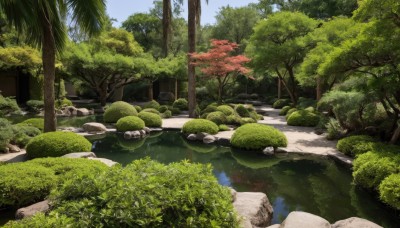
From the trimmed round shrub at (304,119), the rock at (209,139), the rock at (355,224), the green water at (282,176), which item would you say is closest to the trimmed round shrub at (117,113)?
the green water at (282,176)

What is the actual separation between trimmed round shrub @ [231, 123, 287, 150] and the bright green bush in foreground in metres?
7.78

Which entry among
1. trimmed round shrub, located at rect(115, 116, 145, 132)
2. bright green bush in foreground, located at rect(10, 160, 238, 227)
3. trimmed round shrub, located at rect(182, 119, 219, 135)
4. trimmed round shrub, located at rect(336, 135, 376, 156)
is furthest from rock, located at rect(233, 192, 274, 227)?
trimmed round shrub, located at rect(115, 116, 145, 132)

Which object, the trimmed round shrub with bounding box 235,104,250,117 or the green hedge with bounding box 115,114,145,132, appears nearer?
the green hedge with bounding box 115,114,145,132

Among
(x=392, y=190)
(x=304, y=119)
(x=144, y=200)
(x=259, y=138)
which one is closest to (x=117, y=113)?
(x=259, y=138)

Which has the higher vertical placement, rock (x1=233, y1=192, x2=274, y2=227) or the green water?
rock (x1=233, y1=192, x2=274, y2=227)

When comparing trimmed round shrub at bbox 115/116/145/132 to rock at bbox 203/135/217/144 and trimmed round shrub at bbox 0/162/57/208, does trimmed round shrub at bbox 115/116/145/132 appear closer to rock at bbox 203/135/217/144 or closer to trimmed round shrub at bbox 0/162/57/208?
rock at bbox 203/135/217/144

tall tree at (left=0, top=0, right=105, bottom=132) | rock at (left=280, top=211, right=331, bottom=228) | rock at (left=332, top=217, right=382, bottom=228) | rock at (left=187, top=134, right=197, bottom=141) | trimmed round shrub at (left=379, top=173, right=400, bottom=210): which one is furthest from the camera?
rock at (left=187, top=134, right=197, bottom=141)

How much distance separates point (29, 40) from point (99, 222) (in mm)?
8354

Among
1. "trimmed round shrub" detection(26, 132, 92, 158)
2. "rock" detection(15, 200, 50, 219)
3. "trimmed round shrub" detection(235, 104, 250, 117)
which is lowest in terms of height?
"rock" detection(15, 200, 50, 219)

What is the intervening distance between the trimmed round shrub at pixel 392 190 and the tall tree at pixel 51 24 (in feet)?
27.1

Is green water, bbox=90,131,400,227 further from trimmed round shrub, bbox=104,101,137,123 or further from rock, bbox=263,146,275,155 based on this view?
trimmed round shrub, bbox=104,101,137,123

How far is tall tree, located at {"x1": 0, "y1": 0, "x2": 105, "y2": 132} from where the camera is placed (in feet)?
27.6

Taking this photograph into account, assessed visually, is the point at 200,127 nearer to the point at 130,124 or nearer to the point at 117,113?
the point at 130,124

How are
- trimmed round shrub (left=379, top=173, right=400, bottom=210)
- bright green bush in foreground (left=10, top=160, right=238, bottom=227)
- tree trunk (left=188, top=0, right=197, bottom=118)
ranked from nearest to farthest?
bright green bush in foreground (left=10, top=160, right=238, bottom=227), trimmed round shrub (left=379, top=173, right=400, bottom=210), tree trunk (left=188, top=0, right=197, bottom=118)
